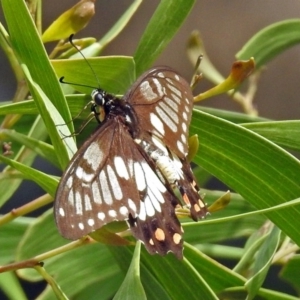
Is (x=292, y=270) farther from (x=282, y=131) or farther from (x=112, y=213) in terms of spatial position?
(x=112, y=213)

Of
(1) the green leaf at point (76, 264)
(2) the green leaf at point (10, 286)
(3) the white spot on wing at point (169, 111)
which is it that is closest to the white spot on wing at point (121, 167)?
(3) the white spot on wing at point (169, 111)

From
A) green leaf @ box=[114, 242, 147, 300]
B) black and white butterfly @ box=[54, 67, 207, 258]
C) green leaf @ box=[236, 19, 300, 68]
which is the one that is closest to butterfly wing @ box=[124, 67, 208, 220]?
black and white butterfly @ box=[54, 67, 207, 258]

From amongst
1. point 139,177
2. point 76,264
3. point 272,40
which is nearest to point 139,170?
point 139,177

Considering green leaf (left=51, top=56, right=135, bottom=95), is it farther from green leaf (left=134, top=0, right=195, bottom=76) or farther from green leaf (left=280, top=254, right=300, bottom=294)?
green leaf (left=280, top=254, right=300, bottom=294)

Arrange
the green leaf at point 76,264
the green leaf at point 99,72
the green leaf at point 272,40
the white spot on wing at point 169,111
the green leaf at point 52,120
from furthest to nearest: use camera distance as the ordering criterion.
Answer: the green leaf at point 272,40
the green leaf at point 76,264
the white spot on wing at point 169,111
the green leaf at point 99,72
the green leaf at point 52,120

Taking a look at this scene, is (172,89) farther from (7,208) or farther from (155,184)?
(7,208)

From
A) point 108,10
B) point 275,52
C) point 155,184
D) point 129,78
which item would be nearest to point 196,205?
point 155,184

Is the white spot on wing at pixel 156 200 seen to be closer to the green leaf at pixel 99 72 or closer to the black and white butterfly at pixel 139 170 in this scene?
the black and white butterfly at pixel 139 170
